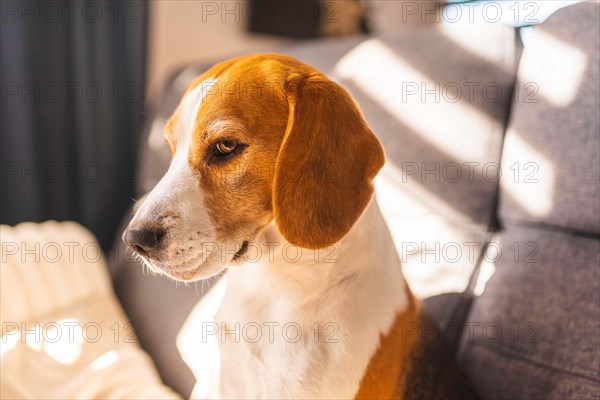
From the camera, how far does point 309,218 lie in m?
0.82

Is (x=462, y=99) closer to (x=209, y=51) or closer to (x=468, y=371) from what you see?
(x=468, y=371)

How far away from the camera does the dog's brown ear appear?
82cm

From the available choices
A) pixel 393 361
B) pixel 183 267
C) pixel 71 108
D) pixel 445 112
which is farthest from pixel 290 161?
pixel 71 108

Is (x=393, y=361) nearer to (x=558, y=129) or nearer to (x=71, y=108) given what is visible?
(x=558, y=129)

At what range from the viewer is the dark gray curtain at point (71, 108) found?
1968mm

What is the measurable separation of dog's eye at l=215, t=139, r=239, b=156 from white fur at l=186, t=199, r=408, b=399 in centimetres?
16

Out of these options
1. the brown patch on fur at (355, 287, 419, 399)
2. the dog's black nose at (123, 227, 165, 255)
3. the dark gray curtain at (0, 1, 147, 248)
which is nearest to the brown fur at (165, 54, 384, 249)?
the dog's black nose at (123, 227, 165, 255)

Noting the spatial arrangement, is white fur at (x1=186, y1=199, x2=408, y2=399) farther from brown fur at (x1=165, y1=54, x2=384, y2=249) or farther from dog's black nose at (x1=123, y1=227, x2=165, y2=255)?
dog's black nose at (x1=123, y1=227, x2=165, y2=255)

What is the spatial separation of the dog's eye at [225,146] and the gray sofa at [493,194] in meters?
0.54

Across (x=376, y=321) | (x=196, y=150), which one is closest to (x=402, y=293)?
(x=376, y=321)

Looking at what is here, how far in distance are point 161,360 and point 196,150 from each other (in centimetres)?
68

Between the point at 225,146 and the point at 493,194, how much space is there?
2.36 feet

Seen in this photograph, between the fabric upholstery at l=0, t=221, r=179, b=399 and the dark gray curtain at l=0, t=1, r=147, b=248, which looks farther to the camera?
the dark gray curtain at l=0, t=1, r=147, b=248

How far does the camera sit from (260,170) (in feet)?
2.81
